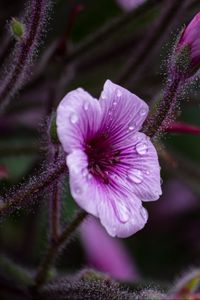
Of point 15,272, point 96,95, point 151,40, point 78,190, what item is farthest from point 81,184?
point 96,95

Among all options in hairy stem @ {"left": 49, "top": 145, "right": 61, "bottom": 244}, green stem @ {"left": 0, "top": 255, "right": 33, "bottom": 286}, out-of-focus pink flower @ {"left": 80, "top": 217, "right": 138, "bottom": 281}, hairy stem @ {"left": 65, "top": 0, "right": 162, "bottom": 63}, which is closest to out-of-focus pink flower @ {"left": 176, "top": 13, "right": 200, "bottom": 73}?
hairy stem @ {"left": 49, "top": 145, "right": 61, "bottom": 244}

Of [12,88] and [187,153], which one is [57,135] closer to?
[12,88]

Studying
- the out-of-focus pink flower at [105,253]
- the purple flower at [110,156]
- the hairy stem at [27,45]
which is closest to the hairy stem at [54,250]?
the purple flower at [110,156]

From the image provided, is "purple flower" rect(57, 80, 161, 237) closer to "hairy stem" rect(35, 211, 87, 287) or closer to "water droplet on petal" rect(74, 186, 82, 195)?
"water droplet on petal" rect(74, 186, 82, 195)

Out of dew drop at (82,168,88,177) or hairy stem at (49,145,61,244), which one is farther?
hairy stem at (49,145,61,244)

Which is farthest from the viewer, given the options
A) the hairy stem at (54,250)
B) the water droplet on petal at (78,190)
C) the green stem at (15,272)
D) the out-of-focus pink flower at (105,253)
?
the out-of-focus pink flower at (105,253)

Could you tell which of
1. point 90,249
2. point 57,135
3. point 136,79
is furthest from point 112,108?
point 90,249

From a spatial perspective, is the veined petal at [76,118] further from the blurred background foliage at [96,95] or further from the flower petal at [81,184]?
the blurred background foliage at [96,95]

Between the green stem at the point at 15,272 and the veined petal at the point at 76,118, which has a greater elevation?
the veined petal at the point at 76,118
